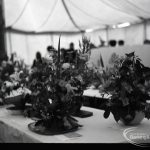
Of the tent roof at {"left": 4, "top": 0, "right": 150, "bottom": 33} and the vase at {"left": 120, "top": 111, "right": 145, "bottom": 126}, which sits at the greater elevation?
the tent roof at {"left": 4, "top": 0, "right": 150, "bottom": 33}

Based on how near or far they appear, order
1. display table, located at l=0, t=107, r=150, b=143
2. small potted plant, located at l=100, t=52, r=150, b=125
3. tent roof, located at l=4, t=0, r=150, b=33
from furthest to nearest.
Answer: tent roof, located at l=4, t=0, r=150, b=33 < small potted plant, located at l=100, t=52, r=150, b=125 < display table, located at l=0, t=107, r=150, b=143

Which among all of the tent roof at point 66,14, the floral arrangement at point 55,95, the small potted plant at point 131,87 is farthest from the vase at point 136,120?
the tent roof at point 66,14

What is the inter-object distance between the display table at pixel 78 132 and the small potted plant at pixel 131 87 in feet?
0.34

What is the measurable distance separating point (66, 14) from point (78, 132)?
22.4ft

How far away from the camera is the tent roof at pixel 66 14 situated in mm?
7144

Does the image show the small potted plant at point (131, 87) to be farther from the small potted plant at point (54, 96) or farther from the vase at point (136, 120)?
the small potted plant at point (54, 96)

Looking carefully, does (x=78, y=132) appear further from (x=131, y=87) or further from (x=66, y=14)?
(x=66, y=14)

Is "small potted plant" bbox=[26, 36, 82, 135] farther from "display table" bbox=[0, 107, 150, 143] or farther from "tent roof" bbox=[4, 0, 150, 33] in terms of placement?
"tent roof" bbox=[4, 0, 150, 33]

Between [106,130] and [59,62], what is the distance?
0.50 metres

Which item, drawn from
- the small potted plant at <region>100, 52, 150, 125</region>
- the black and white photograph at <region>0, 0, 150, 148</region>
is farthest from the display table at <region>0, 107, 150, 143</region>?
the small potted plant at <region>100, 52, 150, 125</region>

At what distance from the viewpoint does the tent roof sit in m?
7.14

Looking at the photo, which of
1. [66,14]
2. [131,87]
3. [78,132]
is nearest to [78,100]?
[78,132]

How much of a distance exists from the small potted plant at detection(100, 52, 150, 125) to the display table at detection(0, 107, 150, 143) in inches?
4.1
